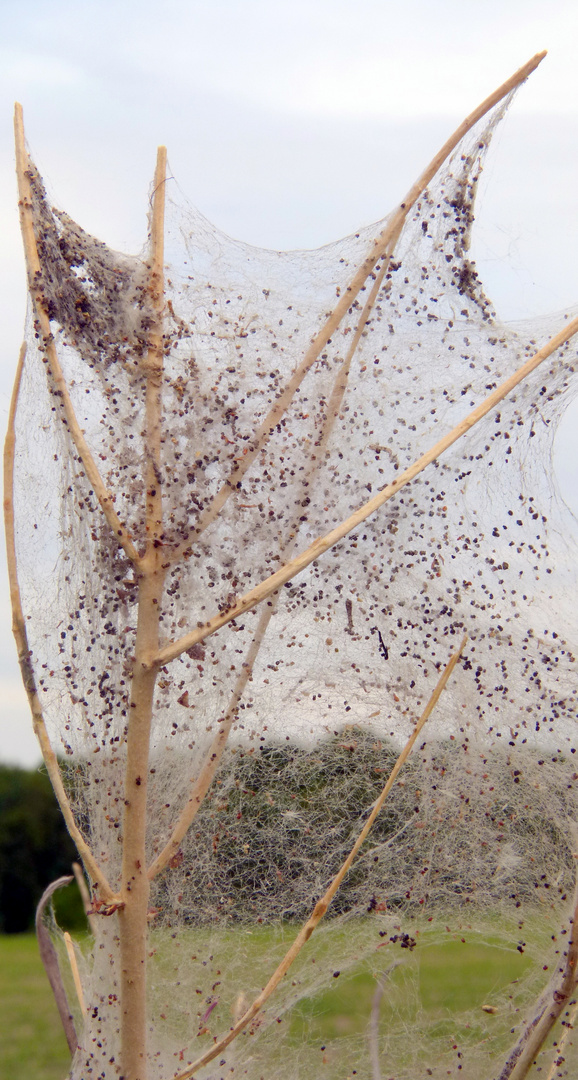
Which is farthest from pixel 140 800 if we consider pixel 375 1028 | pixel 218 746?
pixel 375 1028

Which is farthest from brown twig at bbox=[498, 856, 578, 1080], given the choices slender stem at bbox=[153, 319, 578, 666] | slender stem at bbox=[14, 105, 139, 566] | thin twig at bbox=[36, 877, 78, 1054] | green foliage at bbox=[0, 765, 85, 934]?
green foliage at bbox=[0, 765, 85, 934]

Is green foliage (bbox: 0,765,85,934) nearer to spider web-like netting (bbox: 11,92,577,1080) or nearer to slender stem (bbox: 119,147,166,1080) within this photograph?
spider web-like netting (bbox: 11,92,577,1080)

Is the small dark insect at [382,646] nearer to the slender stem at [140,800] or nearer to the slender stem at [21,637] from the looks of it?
the slender stem at [140,800]

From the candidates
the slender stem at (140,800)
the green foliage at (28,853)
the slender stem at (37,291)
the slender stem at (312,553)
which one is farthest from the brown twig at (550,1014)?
the green foliage at (28,853)

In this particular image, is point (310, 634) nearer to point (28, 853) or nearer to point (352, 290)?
point (352, 290)

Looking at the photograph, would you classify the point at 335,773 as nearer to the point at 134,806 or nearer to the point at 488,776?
the point at 488,776
